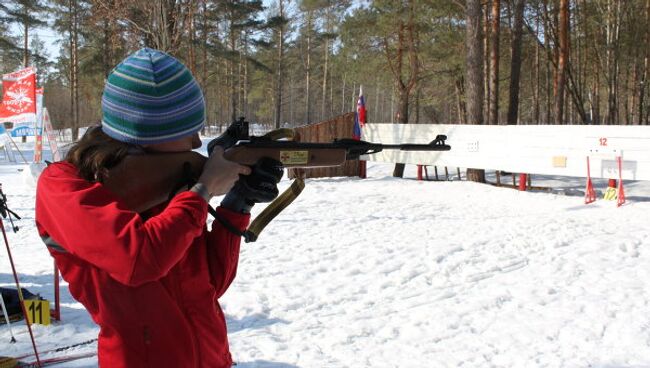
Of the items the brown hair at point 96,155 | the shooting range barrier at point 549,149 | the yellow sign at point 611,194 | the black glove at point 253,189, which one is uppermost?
the shooting range barrier at point 549,149

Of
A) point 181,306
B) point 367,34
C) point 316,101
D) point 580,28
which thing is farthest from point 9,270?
point 316,101

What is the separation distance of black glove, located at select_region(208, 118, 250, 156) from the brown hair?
0.82 feet

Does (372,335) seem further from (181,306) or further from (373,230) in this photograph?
(373,230)

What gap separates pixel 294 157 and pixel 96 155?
62cm

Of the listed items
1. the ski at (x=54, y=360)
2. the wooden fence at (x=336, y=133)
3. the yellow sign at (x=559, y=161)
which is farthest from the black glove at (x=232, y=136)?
the wooden fence at (x=336, y=133)

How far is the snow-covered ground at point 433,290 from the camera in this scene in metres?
3.60

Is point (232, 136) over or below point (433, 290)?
over

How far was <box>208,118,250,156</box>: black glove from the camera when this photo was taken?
1.45 m

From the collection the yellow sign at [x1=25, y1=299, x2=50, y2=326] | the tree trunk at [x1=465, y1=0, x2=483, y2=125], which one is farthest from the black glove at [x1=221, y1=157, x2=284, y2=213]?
the tree trunk at [x1=465, y1=0, x2=483, y2=125]

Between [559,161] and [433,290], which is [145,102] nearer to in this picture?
[433,290]

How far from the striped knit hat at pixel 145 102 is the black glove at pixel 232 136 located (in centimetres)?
13

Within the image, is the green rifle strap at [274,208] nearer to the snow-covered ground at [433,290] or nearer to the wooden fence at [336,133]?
the snow-covered ground at [433,290]

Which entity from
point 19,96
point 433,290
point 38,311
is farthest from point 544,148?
point 19,96

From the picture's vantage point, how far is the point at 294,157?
1649mm
